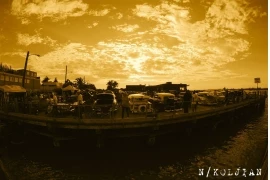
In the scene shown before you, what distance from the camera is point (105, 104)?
49.3 feet

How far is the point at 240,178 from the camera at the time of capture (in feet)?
31.7

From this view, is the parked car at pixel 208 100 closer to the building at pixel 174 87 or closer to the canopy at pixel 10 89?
the building at pixel 174 87

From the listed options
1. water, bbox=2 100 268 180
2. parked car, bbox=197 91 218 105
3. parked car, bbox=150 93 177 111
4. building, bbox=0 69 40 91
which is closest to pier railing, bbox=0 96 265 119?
parked car, bbox=150 93 177 111

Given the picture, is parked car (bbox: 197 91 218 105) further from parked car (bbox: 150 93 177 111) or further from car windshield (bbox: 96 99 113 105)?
car windshield (bbox: 96 99 113 105)

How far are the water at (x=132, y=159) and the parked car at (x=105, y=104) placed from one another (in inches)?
87.3

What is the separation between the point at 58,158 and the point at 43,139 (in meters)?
4.58

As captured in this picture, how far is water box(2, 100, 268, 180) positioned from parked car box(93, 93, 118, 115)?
2.22m

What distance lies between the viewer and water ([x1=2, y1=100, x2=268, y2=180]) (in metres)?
10.2

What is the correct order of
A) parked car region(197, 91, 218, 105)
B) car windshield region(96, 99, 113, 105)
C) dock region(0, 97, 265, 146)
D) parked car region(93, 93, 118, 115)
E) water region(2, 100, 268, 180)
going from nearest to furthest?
water region(2, 100, 268, 180)
dock region(0, 97, 265, 146)
parked car region(93, 93, 118, 115)
car windshield region(96, 99, 113, 105)
parked car region(197, 91, 218, 105)

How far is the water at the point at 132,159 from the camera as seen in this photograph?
10.2m

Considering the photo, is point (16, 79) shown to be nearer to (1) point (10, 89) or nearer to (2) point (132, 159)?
Answer: (1) point (10, 89)

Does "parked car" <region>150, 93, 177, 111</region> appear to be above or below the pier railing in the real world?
above

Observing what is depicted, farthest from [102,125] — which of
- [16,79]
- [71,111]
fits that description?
[16,79]

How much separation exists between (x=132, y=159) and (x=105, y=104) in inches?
185
